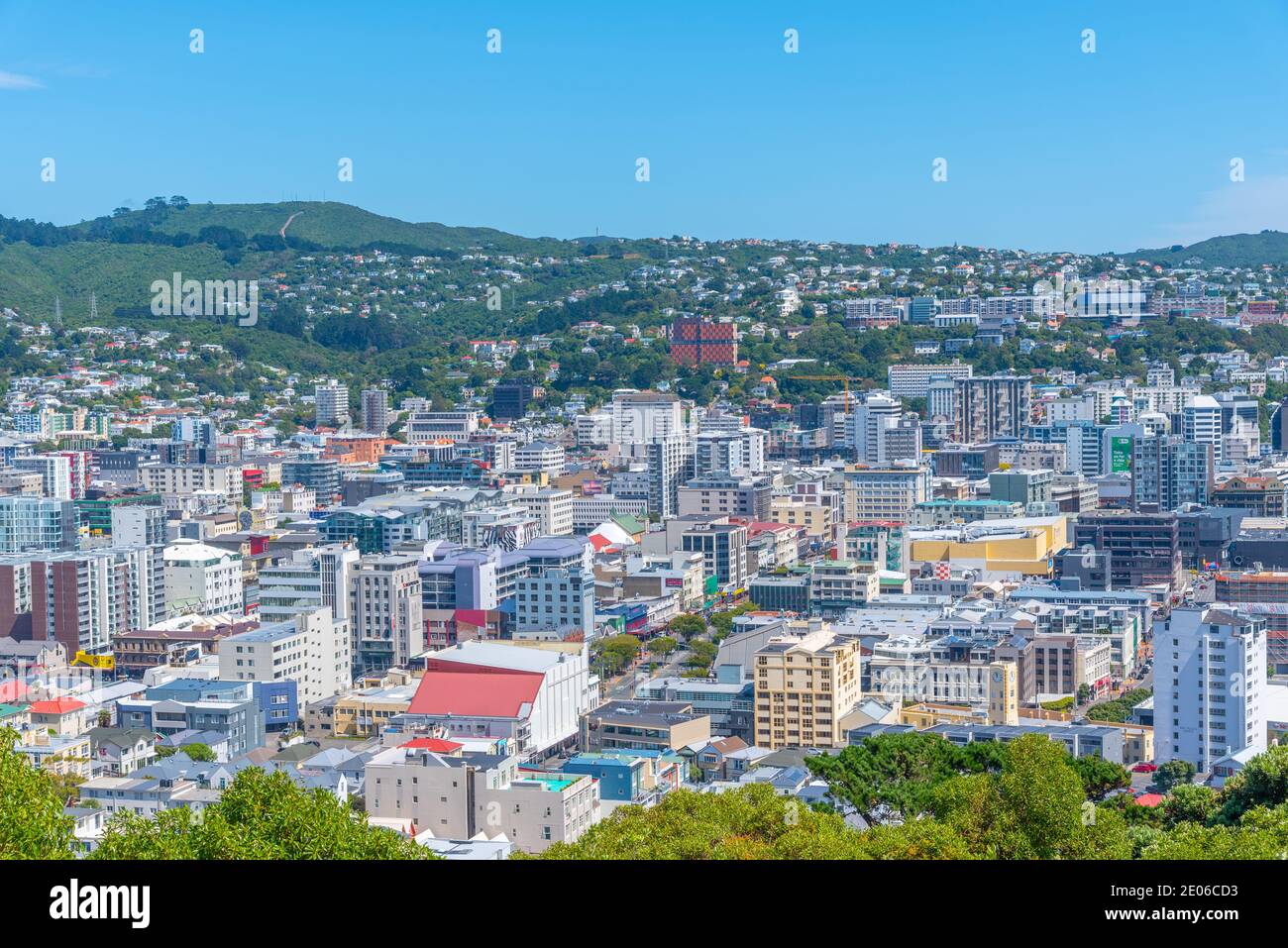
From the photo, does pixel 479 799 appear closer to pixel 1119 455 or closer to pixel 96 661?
pixel 96 661

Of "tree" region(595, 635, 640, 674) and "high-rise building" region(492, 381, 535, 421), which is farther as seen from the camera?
"high-rise building" region(492, 381, 535, 421)

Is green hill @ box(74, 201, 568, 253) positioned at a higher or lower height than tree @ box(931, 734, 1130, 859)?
higher

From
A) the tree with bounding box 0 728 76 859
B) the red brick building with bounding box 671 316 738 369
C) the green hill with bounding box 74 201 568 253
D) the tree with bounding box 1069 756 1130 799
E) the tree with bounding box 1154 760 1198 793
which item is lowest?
the tree with bounding box 1154 760 1198 793

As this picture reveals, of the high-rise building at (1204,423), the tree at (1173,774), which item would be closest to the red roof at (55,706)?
the tree at (1173,774)

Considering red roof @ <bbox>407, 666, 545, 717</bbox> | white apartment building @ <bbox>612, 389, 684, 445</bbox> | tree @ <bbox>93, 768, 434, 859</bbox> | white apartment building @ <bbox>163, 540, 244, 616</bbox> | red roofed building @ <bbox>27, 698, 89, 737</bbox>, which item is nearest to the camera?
tree @ <bbox>93, 768, 434, 859</bbox>

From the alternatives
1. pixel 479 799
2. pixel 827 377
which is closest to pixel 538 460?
pixel 827 377

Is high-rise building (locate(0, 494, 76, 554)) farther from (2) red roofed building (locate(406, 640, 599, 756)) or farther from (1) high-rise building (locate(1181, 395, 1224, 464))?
(1) high-rise building (locate(1181, 395, 1224, 464))

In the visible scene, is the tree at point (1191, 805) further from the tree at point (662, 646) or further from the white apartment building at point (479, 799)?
→ the tree at point (662, 646)

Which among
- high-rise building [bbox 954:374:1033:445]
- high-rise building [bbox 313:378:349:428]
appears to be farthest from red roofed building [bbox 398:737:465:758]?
high-rise building [bbox 313:378:349:428]
